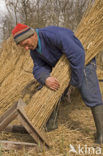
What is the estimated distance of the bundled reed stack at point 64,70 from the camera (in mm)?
1759

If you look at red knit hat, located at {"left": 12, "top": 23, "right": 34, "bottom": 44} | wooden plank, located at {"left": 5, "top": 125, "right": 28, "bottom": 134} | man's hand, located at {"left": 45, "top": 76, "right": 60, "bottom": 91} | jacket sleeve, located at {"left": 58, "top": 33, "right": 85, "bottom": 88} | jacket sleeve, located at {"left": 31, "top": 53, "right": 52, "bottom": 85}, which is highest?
red knit hat, located at {"left": 12, "top": 23, "right": 34, "bottom": 44}

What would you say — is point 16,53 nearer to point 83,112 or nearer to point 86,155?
point 83,112

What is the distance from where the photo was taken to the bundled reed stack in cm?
176

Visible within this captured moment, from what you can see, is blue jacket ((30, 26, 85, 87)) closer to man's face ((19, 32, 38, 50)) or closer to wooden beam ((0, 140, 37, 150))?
man's face ((19, 32, 38, 50))

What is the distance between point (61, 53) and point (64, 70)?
0.18m

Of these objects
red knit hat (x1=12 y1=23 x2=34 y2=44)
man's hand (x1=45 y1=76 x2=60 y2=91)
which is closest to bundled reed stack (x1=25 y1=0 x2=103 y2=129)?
man's hand (x1=45 y1=76 x2=60 y2=91)

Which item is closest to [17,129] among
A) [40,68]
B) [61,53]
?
[40,68]

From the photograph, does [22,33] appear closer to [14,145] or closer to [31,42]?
[31,42]

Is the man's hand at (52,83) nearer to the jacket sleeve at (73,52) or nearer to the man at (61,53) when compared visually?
the man at (61,53)

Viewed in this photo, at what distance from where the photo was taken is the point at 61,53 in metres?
1.82

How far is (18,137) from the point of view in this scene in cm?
209

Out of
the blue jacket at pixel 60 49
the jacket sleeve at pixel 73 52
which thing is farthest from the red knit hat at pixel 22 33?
the jacket sleeve at pixel 73 52

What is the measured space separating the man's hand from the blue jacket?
6 centimetres

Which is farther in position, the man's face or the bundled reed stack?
the bundled reed stack
